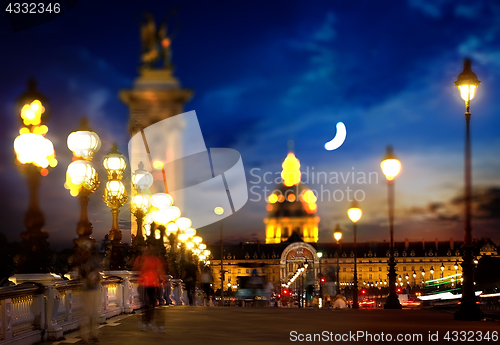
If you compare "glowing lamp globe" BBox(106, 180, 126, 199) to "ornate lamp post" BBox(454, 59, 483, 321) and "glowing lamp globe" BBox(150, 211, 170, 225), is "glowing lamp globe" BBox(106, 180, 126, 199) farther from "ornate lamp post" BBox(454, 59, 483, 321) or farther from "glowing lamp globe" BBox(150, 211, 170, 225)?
"ornate lamp post" BBox(454, 59, 483, 321)

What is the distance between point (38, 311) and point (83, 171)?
21.2 ft

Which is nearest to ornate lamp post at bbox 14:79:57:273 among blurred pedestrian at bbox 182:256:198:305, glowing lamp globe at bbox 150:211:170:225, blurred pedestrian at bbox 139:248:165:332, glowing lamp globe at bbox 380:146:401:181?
blurred pedestrian at bbox 139:248:165:332

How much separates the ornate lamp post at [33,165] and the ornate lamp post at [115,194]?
803 centimetres

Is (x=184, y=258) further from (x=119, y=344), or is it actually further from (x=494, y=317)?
(x=119, y=344)

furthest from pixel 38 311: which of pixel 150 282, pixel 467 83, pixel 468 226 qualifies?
pixel 467 83

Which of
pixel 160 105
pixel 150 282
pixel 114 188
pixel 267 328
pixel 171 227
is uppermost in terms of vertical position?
pixel 160 105

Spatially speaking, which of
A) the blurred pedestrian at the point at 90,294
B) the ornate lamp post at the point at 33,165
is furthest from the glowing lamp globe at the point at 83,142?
the blurred pedestrian at the point at 90,294

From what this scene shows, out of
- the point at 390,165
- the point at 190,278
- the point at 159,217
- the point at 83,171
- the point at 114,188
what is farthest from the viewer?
the point at 190,278

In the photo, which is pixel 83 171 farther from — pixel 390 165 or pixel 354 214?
pixel 354 214

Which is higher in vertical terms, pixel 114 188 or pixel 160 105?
pixel 160 105

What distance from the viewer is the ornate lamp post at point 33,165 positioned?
1494 centimetres

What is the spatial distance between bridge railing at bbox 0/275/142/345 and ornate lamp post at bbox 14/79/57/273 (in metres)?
0.64

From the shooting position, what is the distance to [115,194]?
25156 mm

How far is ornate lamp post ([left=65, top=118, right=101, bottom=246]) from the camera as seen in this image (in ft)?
66.5
